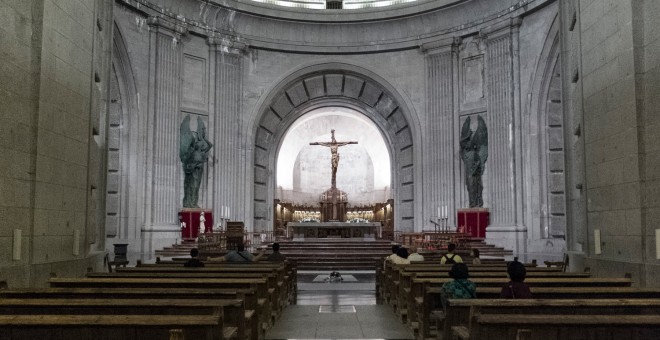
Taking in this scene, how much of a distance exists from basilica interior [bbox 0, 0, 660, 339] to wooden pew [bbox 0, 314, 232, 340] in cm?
386

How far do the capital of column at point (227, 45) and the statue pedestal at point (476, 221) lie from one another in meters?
10.3

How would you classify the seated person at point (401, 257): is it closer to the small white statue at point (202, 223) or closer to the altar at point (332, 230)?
the small white statue at point (202, 223)

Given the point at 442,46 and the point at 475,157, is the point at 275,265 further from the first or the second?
the point at 442,46

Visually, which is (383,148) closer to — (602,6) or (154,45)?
(154,45)

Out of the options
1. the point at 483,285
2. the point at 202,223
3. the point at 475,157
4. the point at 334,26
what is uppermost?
the point at 334,26

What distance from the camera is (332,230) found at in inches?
913

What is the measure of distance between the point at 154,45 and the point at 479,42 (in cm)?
1115

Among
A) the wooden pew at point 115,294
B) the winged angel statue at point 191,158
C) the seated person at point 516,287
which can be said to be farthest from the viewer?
the winged angel statue at point 191,158

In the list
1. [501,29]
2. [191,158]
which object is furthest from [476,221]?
[191,158]

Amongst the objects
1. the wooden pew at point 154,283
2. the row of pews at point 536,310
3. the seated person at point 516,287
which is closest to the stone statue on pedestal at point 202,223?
the row of pews at point 536,310

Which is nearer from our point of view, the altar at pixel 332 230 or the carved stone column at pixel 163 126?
the carved stone column at pixel 163 126

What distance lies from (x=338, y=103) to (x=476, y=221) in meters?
8.69

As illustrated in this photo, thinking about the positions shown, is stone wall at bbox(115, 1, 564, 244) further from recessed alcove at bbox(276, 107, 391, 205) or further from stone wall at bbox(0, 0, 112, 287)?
recessed alcove at bbox(276, 107, 391, 205)

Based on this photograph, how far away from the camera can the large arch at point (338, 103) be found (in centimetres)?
2378
